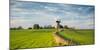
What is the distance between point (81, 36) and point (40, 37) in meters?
0.67

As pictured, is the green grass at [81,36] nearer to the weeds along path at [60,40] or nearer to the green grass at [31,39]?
the weeds along path at [60,40]

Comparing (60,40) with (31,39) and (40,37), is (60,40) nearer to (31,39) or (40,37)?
(40,37)

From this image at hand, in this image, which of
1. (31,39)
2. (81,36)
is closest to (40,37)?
(31,39)

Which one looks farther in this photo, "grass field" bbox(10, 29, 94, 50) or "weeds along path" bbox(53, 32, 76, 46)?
"weeds along path" bbox(53, 32, 76, 46)

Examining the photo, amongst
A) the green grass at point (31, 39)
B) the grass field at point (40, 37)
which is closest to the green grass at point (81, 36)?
the grass field at point (40, 37)

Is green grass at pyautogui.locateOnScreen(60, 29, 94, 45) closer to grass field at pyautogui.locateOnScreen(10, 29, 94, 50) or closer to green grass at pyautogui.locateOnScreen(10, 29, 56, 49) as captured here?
grass field at pyautogui.locateOnScreen(10, 29, 94, 50)

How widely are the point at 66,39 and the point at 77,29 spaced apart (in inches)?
9.6

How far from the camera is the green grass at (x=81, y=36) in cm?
265

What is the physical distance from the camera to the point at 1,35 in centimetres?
224

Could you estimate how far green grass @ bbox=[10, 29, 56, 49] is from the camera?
7.64 ft

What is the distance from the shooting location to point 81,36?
2727 mm

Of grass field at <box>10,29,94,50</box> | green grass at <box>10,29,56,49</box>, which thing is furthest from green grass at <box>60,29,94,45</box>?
green grass at <box>10,29,56,49</box>
